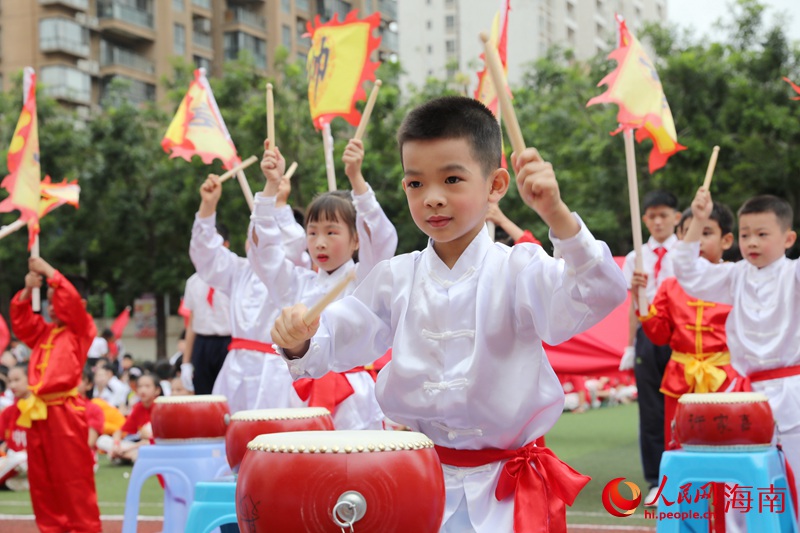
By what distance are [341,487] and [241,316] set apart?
3.96 metres

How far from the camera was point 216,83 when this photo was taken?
22.7 metres

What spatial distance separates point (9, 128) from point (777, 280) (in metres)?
21.2

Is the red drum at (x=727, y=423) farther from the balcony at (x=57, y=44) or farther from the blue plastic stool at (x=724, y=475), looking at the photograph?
Answer: the balcony at (x=57, y=44)

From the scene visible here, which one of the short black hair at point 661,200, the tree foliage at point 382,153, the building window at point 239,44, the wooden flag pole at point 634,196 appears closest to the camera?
the wooden flag pole at point 634,196

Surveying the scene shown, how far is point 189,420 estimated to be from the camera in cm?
515

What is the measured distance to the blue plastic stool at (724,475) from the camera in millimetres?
4254

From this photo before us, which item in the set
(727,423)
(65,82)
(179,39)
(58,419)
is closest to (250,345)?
(58,419)

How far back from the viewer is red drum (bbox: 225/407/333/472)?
13.3 feet

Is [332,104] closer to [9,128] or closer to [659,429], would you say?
[659,429]

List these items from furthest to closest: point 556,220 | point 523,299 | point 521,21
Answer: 1. point 521,21
2. point 523,299
3. point 556,220

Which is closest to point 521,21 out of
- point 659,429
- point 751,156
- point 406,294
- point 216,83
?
point 216,83

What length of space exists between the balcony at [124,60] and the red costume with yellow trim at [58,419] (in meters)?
30.1

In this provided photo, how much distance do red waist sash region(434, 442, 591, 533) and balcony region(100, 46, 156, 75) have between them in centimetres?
3412

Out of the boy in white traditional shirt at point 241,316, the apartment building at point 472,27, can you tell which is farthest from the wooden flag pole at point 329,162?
the apartment building at point 472,27
